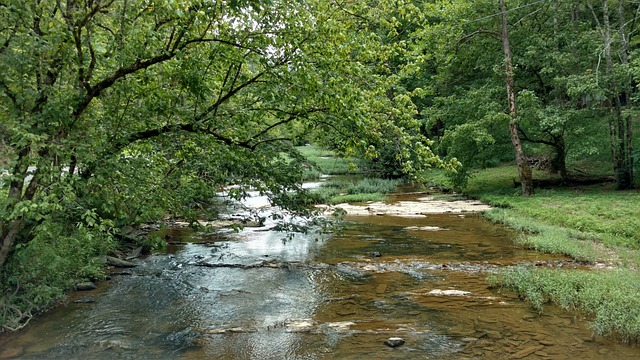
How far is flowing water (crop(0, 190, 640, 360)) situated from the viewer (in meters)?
6.28

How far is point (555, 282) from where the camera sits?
27.0ft

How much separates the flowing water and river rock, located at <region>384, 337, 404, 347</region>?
100 mm

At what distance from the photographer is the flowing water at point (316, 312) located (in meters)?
6.28

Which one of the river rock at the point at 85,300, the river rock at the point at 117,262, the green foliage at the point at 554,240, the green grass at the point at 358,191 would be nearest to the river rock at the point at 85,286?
the river rock at the point at 85,300

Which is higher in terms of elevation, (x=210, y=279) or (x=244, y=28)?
(x=244, y=28)

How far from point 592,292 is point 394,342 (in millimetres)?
3794

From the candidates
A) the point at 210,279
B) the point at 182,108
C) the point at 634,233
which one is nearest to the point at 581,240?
the point at 634,233

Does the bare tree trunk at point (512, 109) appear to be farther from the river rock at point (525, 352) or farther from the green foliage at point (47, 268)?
the green foliage at point (47, 268)

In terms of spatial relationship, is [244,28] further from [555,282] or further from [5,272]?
[555,282]

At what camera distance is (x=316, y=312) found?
305 inches

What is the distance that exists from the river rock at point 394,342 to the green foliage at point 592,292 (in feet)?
8.87

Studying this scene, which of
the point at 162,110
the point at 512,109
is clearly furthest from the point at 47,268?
the point at 512,109

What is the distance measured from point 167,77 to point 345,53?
301cm

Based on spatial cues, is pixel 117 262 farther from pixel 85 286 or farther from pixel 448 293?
pixel 448 293
